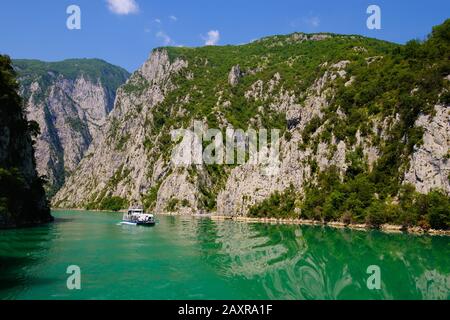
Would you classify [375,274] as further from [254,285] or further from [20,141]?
[20,141]

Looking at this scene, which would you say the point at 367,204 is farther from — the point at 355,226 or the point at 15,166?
the point at 15,166

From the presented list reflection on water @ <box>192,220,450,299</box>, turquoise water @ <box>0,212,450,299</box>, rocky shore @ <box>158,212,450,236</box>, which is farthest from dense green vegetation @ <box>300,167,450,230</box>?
turquoise water @ <box>0,212,450,299</box>

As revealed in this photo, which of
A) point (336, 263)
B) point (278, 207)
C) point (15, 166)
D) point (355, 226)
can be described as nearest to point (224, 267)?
point (336, 263)

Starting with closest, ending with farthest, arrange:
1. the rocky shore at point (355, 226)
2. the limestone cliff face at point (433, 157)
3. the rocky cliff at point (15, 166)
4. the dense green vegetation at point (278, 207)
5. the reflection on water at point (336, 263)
Answer: the reflection on water at point (336, 263) < the rocky shore at point (355, 226) < the rocky cliff at point (15, 166) < the limestone cliff face at point (433, 157) < the dense green vegetation at point (278, 207)

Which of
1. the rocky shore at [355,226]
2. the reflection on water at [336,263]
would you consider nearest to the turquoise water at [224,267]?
the reflection on water at [336,263]

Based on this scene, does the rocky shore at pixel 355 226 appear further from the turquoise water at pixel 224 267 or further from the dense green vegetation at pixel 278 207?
the turquoise water at pixel 224 267
